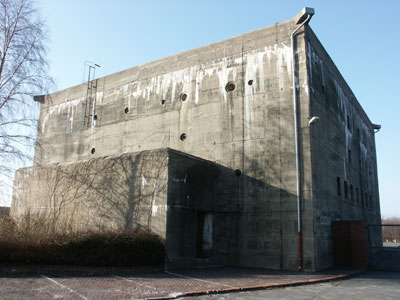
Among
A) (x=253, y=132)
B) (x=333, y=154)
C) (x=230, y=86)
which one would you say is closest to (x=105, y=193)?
(x=253, y=132)

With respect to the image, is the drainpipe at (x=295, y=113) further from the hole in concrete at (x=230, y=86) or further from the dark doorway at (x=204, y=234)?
the dark doorway at (x=204, y=234)

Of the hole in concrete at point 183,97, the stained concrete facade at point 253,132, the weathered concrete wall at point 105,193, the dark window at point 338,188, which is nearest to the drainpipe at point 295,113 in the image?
the stained concrete facade at point 253,132

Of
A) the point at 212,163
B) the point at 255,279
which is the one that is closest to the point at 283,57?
the point at 212,163

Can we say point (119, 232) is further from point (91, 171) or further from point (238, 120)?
point (238, 120)

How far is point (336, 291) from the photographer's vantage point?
1058 cm

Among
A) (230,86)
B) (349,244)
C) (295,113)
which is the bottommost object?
(349,244)

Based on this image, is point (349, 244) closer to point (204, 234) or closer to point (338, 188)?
point (338, 188)

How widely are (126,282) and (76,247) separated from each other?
260 cm

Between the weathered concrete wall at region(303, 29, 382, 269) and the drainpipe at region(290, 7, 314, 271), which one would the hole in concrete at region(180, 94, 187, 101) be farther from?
the weathered concrete wall at region(303, 29, 382, 269)

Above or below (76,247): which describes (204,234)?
above

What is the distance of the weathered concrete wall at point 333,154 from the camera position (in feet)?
52.5

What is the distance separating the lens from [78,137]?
23922 mm

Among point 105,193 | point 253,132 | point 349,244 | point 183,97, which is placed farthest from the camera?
point 183,97

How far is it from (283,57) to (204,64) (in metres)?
4.36
